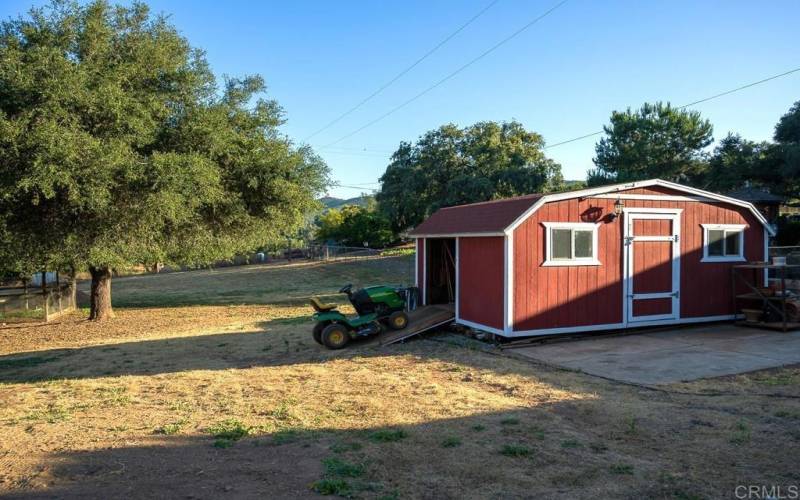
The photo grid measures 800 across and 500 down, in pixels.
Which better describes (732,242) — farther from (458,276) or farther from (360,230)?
(360,230)

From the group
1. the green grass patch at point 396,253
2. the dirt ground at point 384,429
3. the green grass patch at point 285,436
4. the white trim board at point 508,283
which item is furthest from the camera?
the green grass patch at point 396,253

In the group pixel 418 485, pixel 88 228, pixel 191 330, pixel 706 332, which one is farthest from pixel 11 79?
pixel 706 332

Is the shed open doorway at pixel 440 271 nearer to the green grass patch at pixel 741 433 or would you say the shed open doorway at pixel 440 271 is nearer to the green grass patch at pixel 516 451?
the green grass patch at pixel 741 433

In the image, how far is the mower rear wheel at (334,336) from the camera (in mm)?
10742

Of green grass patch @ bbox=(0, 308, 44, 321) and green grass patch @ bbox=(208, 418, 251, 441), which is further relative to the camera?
green grass patch @ bbox=(0, 308, 44, 321)

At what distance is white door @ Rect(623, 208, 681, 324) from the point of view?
11.1 metres

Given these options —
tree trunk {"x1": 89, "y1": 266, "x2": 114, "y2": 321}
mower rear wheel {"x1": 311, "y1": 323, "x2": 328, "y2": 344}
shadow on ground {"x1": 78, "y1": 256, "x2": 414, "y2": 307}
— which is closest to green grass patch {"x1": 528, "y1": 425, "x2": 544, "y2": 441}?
mower rear wheel {"x1": 311, "y1": 323, "x2": 328, "y2": 344}

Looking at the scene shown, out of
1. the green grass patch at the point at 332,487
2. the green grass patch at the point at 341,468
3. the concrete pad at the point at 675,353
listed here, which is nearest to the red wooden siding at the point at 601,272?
the concrete pad at the point at 675,353

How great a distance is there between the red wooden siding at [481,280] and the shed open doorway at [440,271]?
202 centimetres

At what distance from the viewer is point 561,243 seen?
34.6 ft

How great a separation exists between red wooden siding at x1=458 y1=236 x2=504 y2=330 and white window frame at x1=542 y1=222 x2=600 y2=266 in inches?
36.0

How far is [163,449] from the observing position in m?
4.83

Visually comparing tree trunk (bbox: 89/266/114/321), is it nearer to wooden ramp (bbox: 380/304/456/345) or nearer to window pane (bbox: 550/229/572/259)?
wooden ramp (bbox: 380/304/456/345)

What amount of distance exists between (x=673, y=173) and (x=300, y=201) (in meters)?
30.0
